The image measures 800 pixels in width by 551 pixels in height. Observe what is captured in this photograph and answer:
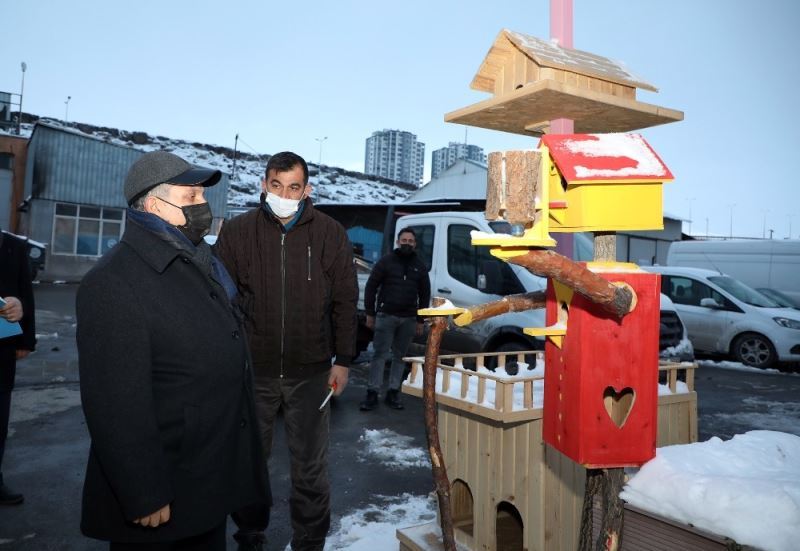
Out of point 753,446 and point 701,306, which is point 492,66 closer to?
point 753,446

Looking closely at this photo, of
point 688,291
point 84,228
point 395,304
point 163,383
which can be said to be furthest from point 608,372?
point 84,228

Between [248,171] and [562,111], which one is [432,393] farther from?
[248,171]

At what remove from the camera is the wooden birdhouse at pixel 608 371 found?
1580 millimetres

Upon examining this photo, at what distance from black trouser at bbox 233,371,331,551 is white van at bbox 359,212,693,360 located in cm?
345

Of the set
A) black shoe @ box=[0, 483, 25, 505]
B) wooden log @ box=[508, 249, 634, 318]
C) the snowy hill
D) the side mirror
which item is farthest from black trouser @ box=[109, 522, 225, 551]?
the snowy hill

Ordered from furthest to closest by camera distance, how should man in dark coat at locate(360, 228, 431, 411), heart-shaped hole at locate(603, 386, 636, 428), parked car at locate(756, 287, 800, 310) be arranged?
parked car at locate(756, 287, 800, 310) → man in dark coat at locate(360, 228, 431, 411) → heart-shaped hole at locate(603, 386, 636, 428)

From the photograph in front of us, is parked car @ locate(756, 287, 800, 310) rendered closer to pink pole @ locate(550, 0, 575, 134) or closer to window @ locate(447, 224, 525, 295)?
window @ locate(447, 224, 525, 295)

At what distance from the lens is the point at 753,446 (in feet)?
6.15

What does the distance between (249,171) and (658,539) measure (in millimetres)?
62811

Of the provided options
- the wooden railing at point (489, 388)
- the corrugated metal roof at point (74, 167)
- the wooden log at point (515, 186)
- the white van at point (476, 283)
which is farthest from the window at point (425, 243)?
the corrugated metal roof at point (74, 167)

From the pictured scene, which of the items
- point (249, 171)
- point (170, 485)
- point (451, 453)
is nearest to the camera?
point (170, 485)

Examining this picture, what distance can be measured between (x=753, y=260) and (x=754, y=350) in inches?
165

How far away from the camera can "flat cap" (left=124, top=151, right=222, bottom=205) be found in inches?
80.8

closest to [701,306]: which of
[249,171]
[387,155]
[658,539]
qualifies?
[658,539]
